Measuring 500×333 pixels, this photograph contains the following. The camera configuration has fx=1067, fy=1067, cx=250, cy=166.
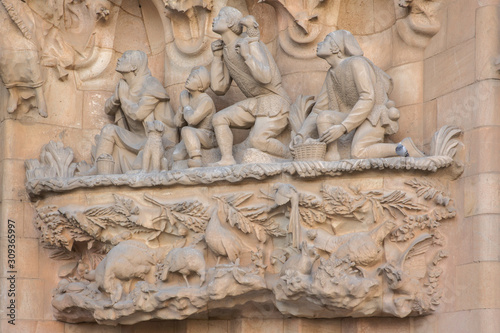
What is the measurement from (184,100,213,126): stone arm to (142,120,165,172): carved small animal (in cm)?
28

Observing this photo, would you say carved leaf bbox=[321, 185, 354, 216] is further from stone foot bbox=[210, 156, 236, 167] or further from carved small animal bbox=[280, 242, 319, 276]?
stone foot bbox=[210, 156, 236, 167]

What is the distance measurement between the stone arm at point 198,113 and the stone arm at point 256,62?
0.59 m

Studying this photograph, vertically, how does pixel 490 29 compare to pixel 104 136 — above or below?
above

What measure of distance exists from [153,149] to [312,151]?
1674 millimetres

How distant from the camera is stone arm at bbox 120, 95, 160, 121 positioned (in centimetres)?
1086

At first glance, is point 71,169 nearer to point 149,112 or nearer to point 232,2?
point 149,112

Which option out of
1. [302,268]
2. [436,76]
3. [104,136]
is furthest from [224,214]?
[436,76]

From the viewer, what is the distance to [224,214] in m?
10.1

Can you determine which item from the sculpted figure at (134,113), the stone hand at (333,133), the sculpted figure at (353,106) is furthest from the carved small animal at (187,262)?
the stone hand at (333,133)

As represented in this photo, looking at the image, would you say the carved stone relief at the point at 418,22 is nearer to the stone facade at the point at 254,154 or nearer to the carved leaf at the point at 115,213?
the stone facade at the point at 254,154

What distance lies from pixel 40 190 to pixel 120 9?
228 centimetres

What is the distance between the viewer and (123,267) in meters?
10.2

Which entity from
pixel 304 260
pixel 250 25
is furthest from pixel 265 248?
pixel 250 25

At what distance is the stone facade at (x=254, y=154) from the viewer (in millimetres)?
9688
